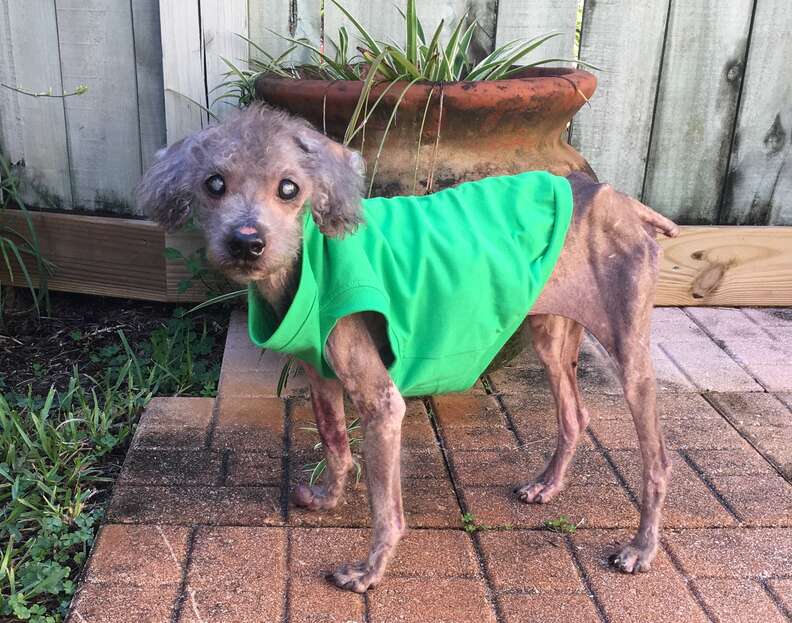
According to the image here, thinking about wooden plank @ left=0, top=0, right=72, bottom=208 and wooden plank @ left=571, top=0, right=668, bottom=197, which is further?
wooden plank @ left=571, top=0, right=668, bottom=197

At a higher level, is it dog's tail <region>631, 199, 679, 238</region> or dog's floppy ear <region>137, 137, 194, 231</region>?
dog's floppy ear <region>137, 137, 194, 231</region>

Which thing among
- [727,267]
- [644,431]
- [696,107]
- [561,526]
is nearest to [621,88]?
[696,107]

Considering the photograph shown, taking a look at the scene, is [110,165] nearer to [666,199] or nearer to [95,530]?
[95,530]

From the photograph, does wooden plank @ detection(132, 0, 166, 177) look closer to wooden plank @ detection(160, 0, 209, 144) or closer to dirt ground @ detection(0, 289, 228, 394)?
wooden plank @ detection(160, 0, 209, 144)

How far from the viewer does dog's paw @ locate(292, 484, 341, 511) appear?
267 centimetres

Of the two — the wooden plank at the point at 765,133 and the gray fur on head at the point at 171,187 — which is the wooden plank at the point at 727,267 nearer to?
the wooden plank at the point at 765,133

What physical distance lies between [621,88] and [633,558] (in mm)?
2669

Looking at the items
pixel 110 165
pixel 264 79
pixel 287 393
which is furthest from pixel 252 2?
pixel 287 393

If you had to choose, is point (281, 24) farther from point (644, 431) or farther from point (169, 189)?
point (644, 431)

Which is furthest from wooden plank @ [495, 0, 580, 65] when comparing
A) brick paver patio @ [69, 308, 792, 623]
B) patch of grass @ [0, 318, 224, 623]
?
patch of grass @ [0, 318, 224, 623]

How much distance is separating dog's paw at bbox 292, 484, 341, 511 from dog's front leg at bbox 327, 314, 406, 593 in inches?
15.1

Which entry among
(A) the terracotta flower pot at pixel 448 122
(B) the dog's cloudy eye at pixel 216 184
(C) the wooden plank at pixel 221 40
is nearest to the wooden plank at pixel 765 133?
(A) the terracotta flower pot at pixel 448 122

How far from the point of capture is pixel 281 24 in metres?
3.94

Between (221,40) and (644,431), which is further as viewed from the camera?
(221,40)
